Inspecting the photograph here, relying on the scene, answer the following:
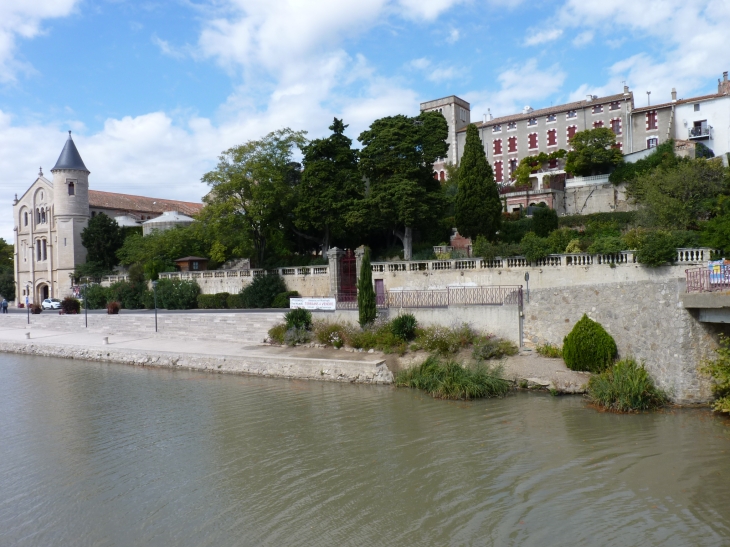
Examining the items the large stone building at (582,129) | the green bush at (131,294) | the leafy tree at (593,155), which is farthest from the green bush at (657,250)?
the green bush at (131,294)

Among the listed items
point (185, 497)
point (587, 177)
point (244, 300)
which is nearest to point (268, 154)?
point (244, 300)

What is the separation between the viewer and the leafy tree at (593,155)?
4562cm

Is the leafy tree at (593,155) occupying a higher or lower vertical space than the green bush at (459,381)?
higher

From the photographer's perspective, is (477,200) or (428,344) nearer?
(428,344)

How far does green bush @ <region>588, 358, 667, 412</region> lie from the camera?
54.1 feet

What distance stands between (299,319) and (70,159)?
1677 inches

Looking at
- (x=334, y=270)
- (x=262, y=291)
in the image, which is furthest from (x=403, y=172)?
(x=262, y=291)

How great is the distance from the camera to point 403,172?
35250mm

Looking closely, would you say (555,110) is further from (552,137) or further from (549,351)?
(549,351)

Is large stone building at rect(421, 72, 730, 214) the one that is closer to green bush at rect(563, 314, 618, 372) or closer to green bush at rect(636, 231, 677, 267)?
green bush at rect(636, 231, 677, 267)

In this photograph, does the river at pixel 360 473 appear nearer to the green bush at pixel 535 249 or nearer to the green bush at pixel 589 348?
the green bush at pixel 589 348

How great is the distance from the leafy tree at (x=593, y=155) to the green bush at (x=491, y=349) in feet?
95.4

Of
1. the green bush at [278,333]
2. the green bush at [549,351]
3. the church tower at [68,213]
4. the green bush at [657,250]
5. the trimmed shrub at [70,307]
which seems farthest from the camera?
the church tower at [68,213]

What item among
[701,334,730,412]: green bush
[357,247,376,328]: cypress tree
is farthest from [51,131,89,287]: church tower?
[701,334,730,412]: green bush
